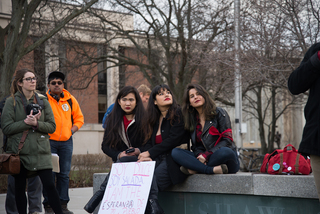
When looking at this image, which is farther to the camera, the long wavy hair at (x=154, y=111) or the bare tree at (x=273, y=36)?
the bare tree at (x=273, y=36)

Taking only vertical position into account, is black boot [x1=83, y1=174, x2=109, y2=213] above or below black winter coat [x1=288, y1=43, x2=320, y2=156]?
below

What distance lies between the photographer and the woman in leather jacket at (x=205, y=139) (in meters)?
4.68

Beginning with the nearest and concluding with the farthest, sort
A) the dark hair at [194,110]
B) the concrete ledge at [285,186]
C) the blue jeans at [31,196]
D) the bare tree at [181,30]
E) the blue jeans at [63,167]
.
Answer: the concrete ledge at [285,186] → the dark hair at [194,110] → the blue jeans at [31,196] → the blue jeans at [63,167] → the bare tree at [181,30]

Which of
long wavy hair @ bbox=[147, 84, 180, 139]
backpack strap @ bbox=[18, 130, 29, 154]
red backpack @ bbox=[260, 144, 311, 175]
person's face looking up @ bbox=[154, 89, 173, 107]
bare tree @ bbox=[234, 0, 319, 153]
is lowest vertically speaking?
red backpack @ bbox=[260, 144, 311, 175]

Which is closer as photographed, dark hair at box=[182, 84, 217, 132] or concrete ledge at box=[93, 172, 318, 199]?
concrete ledge at box=[93, 172, 318, 199]

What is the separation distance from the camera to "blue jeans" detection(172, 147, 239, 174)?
4.61 m

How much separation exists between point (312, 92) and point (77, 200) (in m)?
5.92

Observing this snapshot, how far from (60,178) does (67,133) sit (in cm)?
70

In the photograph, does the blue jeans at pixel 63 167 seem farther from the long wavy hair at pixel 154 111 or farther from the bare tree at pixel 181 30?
the bare tree at pixel 181 30

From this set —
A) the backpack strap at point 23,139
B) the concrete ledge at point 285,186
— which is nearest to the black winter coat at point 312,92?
the concrete ledge at point 285,186

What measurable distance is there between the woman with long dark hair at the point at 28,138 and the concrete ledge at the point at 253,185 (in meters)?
1.54

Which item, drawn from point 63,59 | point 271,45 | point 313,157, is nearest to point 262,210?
point 313,157

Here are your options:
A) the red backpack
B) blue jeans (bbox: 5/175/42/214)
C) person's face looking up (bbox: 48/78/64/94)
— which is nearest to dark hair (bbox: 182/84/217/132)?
the red backpack

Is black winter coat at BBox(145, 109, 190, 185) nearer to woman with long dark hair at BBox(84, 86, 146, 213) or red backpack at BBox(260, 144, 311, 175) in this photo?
woman with long dark hair at BBox(84, 86, 146, 213)
